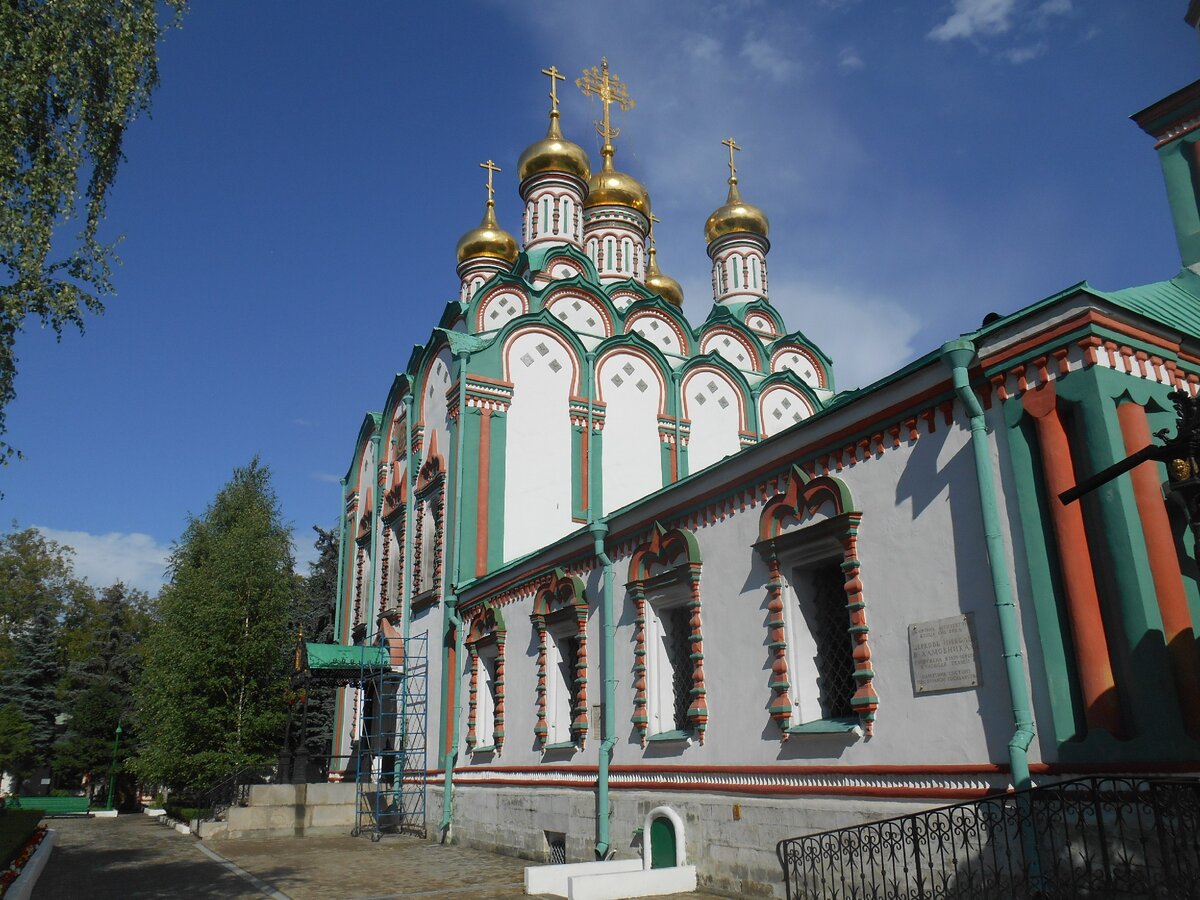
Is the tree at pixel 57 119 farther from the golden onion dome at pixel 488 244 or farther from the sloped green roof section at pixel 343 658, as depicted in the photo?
the golden onion dome at pixel 488 244

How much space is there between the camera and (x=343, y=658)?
1802 centimetres

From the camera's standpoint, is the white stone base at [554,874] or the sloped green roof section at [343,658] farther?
the sloped green roof section at [343,658]

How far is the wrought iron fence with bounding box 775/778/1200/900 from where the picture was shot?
4.75 metres

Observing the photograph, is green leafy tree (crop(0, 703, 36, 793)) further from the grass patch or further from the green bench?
the grass patch

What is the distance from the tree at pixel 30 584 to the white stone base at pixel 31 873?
24284 mm

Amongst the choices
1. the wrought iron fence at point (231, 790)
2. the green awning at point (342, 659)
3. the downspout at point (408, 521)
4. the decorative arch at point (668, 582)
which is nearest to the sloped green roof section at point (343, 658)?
the green awning at point (342, 659)

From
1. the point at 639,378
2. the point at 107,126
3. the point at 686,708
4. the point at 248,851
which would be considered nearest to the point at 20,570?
the point at 248,851

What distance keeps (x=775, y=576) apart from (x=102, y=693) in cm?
3198

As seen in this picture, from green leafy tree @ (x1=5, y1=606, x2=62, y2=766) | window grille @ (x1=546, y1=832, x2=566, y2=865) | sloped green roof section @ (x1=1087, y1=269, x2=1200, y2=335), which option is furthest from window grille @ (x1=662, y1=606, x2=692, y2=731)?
green leafy tree @ (x1=5, y1=606, x2=62, y2=766)

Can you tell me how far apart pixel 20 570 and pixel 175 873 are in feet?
101

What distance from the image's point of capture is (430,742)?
15.7 metres

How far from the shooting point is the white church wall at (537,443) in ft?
52.4

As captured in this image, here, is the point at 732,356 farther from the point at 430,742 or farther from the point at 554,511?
the point at 430,742

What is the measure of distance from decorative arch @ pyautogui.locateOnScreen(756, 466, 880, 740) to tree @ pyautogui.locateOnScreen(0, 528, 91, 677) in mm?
36127
